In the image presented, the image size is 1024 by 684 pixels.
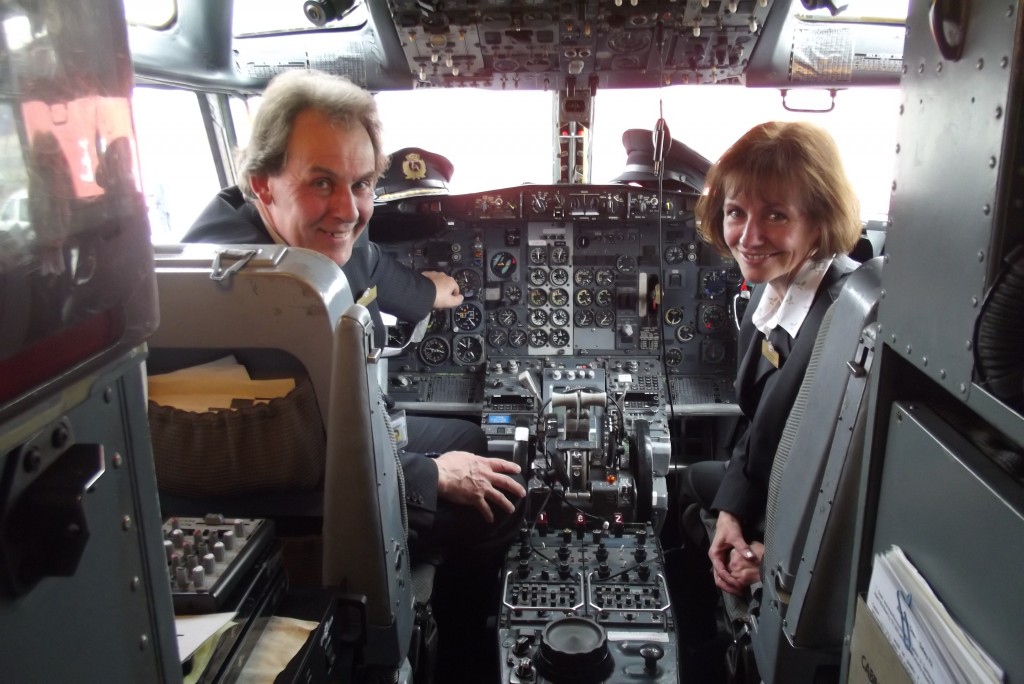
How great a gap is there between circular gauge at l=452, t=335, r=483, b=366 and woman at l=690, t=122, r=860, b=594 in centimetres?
181

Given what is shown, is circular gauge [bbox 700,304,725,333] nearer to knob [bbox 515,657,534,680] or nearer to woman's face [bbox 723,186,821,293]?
woman's face [bbox 723,186,821,293]

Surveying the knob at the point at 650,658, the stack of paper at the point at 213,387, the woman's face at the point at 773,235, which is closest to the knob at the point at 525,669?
the knob at the point at 650,658

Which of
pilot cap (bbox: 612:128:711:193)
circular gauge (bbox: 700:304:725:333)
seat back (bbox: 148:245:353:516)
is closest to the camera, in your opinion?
seat back (bbox: 148:245:353:516)

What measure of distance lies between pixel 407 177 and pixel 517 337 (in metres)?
0.97

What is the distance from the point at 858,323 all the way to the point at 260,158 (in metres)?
1.61

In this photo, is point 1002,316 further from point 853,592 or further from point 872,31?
point 872,31

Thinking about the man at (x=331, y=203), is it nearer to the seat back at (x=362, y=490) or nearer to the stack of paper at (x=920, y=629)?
the seat back at (x=362, y=490)

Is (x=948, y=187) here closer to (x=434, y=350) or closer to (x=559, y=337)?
(x=559, y=337)

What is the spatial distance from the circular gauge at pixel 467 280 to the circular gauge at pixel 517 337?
304 mm

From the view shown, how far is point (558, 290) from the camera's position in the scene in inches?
154

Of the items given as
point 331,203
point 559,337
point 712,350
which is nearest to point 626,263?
point 559,337

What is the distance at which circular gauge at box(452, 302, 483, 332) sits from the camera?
3.89 metres

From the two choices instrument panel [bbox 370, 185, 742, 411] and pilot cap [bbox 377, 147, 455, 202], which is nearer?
pilot cap [bbox 377, 147, 455, 202]

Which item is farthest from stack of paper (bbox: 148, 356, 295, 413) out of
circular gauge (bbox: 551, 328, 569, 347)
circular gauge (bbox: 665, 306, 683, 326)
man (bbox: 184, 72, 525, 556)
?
circular gauge (bbox: 665, 306, 683, 326)
